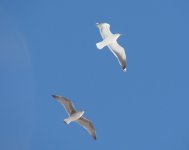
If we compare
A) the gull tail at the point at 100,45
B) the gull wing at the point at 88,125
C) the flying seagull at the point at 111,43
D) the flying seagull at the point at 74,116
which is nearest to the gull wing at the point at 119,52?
the flying seagull at the point at 111,43

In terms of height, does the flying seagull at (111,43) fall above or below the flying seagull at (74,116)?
above

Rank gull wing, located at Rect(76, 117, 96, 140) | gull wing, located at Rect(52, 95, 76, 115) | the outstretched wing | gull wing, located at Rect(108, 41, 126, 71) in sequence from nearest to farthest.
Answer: the outstretched wing → gull wing, located at Rect(108, 41, 126, 71) → gull wing, located at Rect(52, 95, 76, 115) → gull wing, located at Rect(76, 117, 96, 140)

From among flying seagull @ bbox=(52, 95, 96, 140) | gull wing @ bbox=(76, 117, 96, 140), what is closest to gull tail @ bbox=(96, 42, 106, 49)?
flying seagull @ bbox=(52, 95, 96, 140)

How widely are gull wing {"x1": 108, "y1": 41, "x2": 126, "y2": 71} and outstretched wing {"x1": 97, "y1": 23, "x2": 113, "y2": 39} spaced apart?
475 millimetres

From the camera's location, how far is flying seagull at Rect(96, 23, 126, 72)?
98.7 ft

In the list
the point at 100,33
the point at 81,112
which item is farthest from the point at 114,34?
the point at 81,112

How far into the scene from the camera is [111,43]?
30.5 meters

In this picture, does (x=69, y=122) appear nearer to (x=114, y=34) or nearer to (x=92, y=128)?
(x=92, y=128)

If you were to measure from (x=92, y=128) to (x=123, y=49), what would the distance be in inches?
107

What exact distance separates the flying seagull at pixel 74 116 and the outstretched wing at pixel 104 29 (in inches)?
90.8

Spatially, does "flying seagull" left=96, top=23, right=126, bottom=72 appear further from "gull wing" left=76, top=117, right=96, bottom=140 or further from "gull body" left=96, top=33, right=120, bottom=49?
"gull wing" left=76, top=117, right=96, bottom=140

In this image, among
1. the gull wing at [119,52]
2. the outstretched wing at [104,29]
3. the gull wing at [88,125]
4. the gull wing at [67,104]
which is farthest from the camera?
the gull wing at [88,125]

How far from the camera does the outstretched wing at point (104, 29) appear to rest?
1182 inches

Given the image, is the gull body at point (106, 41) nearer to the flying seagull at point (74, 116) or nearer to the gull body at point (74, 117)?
the flying seagull at point (74, 116)
